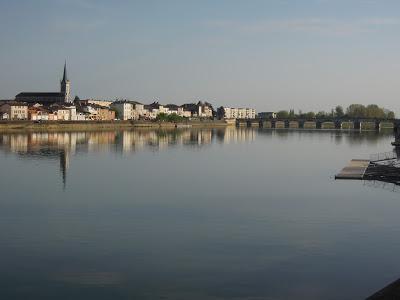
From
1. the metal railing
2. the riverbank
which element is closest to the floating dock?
the metal railing

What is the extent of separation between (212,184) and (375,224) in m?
9.67

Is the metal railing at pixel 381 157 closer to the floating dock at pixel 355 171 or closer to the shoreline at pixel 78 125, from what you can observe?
the floating dock at pixel 355 171

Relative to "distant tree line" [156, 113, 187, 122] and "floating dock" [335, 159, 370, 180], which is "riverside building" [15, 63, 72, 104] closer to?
"distant tree line" [156, 113, 187, 122]

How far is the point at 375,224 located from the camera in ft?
53.7

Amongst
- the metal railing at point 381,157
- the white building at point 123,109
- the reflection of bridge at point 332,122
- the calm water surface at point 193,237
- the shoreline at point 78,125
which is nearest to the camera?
the calm water surface at point 193,237

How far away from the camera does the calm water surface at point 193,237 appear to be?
10539mm

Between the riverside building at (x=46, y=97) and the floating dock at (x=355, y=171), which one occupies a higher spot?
the riverside building at (x=46, y=97)

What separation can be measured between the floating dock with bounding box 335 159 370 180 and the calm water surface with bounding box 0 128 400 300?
4.60ft

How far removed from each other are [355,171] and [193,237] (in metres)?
17.7

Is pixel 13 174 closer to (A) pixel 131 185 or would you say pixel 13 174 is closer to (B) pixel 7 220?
(A) pixel 131 185

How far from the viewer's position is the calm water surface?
34.6 ft

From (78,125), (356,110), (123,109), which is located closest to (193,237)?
(78,125)

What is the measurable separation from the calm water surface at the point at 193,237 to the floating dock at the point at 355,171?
4.60 ft

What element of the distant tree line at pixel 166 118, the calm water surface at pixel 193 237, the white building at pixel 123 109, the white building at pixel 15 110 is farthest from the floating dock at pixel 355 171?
the white building at pixel 123 109
